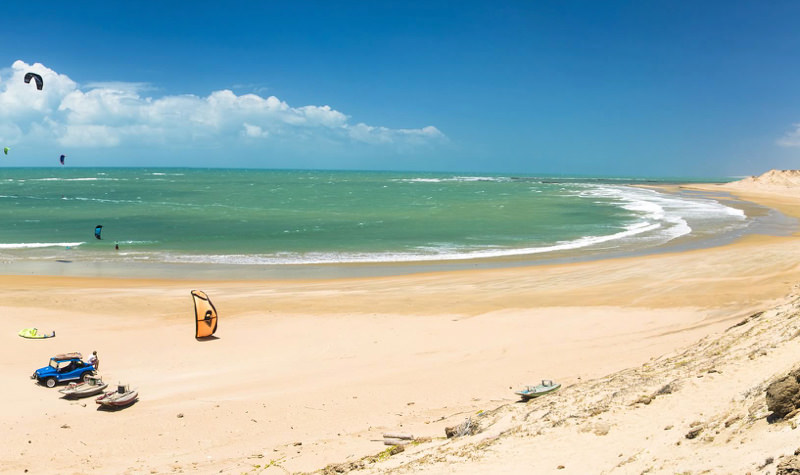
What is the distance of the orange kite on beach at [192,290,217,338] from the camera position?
16.4 meters

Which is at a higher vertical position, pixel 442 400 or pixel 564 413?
pixel 564 413

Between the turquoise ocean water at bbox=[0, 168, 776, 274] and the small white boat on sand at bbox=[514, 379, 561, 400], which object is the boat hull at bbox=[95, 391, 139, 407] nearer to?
the small white boat on sand at bbox=[514, 379, 561, 400]

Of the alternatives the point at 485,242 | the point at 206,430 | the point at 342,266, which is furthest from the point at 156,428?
the point at 485,242

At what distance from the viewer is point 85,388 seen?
40.3 feet

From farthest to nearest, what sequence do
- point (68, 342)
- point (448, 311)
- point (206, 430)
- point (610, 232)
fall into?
1. point (610, 232)
2. point (448, 311)
3. point (68, 342)
4. point (206, 430)

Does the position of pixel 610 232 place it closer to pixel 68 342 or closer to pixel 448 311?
pixel 448 311

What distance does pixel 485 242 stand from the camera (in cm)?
3772

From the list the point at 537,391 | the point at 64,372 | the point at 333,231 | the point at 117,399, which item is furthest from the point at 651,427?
the point at 333,231

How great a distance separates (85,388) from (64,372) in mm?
966

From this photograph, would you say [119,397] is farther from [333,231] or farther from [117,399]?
[333,231]

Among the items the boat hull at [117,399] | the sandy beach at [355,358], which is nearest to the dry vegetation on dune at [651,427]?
the sandy beach at [355,358]

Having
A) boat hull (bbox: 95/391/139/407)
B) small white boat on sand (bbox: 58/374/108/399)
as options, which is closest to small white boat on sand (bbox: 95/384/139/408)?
boat hull (bbox: 95/391/139/407)

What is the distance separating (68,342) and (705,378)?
16.0 metres

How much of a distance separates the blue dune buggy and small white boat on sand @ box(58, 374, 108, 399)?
195mm
